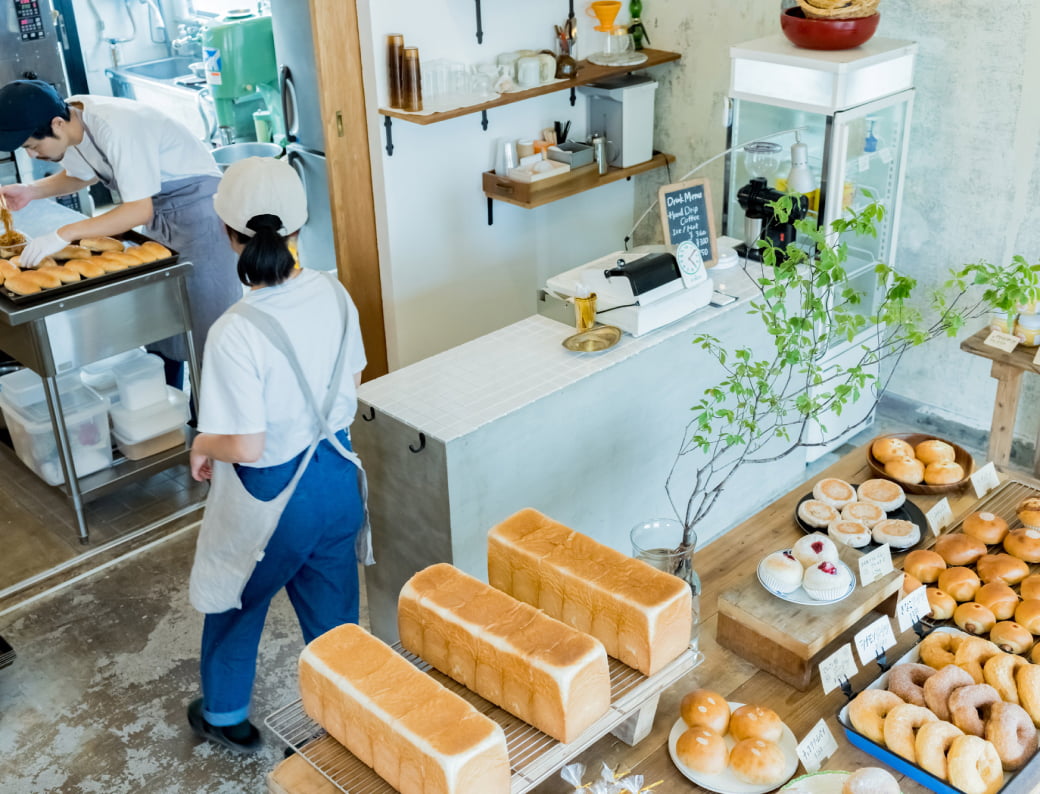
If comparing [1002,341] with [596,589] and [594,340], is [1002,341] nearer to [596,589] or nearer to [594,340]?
[594,340]

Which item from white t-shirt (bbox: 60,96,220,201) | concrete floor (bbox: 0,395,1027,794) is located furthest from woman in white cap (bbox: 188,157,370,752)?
white t-shirt (bbox: 60,96,220,201)

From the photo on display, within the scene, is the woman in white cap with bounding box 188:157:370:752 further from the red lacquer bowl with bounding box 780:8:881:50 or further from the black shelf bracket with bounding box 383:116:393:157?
the red lacquer bowl with bounding box 780:8:881:50

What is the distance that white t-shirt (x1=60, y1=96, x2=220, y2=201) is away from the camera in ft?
13.2

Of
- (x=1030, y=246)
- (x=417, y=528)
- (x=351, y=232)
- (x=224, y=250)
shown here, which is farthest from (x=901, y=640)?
(x=224, y=250)

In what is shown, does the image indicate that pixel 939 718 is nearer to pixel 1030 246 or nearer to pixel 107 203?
pixel 1030 246

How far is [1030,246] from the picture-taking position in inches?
166

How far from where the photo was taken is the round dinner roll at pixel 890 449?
9.59ft

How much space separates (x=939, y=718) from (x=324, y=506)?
4.98 ft

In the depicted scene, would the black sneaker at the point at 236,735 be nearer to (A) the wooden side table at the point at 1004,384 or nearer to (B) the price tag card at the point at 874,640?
(B) the price tag card at the point at 874,640

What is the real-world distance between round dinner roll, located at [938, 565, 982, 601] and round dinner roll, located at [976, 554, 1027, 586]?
31 millimetres

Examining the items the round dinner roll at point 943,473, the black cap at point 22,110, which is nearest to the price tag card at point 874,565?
the round dinner roll at point 943,473

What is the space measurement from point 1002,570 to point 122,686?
2.65m

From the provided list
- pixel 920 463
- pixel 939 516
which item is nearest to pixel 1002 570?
pixel 939 516

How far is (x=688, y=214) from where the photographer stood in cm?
362
